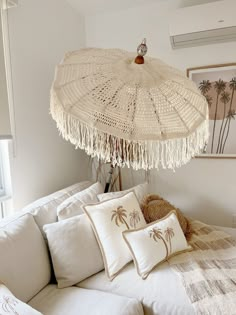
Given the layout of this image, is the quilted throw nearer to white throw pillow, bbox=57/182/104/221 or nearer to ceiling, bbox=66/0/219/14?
white throw pillow, bbox=57/182/104/221

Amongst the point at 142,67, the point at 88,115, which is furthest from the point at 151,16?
the point at 88,115

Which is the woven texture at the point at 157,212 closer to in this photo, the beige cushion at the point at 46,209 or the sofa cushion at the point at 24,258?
the beige cushion at the point at 46,209

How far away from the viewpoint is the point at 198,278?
1.36 metres

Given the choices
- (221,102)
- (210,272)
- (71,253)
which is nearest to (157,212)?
(210,272)

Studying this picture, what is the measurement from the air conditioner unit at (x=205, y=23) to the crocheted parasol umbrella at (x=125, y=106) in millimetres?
1475

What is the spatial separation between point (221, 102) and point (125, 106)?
70.3 inches

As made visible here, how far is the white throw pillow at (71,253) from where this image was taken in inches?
58.2

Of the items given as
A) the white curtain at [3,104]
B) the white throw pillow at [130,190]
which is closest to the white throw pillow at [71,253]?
the white throw pillow at [130,190]

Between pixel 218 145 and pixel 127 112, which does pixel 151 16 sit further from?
pixel 127 112

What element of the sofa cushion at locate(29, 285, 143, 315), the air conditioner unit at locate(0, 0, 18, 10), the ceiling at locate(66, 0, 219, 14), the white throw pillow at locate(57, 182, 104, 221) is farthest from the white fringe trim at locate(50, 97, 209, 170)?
the ceiling at locate(66, 0, 219, 14)

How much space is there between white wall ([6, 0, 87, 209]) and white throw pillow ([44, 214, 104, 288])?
1.62 ft

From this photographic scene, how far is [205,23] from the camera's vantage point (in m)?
2.06

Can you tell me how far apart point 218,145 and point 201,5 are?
1148 millimetres

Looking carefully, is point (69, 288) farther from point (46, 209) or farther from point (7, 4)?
point (7, 4)
